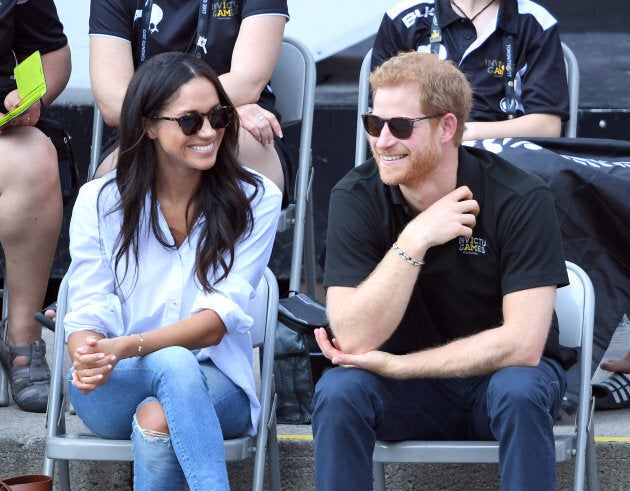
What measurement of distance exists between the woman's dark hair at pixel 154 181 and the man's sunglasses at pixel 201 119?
4 centimetres

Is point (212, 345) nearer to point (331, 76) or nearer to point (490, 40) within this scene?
point (490, 40)

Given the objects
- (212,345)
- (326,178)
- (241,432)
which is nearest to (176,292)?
(212,345)

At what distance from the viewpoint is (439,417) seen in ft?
10.4

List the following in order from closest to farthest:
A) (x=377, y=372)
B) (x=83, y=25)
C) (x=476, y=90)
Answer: (x=377, y=372) < (x=476, y=90) < (x=83, y=25)

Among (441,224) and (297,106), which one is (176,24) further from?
(441,224)

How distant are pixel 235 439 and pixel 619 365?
4.83ft

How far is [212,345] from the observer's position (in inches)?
130

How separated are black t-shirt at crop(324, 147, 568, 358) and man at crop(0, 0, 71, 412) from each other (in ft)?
3.65

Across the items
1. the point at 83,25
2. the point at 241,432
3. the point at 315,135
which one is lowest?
the point at 241,432

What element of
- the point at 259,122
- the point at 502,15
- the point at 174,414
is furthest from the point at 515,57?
the point at 174,414

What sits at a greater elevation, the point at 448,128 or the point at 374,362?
the point at 448,128

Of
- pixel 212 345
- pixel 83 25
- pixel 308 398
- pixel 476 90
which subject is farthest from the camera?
pixel 83 25

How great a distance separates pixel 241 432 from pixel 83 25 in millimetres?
2563

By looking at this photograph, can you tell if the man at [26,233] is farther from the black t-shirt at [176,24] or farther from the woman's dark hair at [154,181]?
the woman's dark hair at [154,181]
